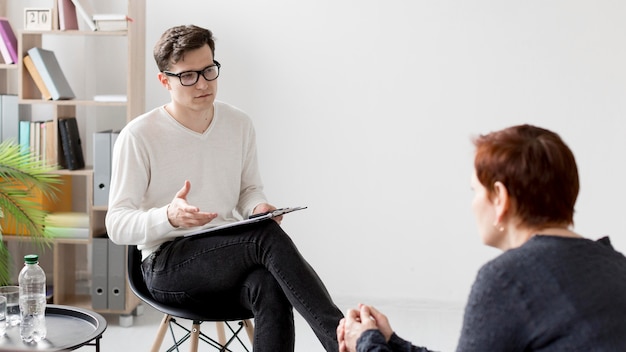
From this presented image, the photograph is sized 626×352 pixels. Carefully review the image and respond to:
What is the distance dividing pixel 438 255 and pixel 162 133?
1.66 metres

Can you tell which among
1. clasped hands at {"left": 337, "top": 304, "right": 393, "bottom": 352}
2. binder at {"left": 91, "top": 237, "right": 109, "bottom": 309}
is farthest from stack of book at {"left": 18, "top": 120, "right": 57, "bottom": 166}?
clasped hands at {"left": 337, "top": 304, "right": 393, "bottom": 352}

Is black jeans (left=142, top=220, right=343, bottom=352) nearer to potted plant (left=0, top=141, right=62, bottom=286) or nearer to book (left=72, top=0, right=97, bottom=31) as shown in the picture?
potted plant (left=0, top=141, right=62, bottom=286)

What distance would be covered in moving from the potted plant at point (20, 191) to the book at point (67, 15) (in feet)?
1.71

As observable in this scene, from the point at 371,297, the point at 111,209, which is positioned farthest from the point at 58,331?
the point at 371,297

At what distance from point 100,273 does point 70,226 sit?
232 mm

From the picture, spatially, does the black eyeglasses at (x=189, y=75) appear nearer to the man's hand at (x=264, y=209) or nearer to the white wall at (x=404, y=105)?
the man's hand at (x=264, y=209)

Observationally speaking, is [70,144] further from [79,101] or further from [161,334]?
[161,334]

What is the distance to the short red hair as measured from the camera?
1400 millimetres

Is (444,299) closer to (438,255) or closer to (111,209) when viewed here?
(438,255)

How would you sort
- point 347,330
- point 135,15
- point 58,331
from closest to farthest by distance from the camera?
point 347,330, point 58,331, point 135,15

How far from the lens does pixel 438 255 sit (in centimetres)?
381

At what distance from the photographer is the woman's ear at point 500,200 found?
1419 mm

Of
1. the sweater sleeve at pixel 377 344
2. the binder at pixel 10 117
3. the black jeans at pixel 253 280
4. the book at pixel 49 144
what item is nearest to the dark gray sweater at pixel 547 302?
the sweater sleeve at pixel 377 344

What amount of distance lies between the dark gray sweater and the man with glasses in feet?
2.80
